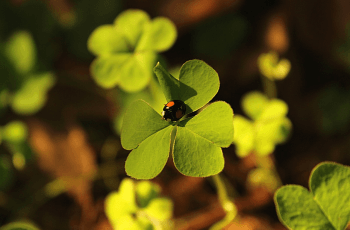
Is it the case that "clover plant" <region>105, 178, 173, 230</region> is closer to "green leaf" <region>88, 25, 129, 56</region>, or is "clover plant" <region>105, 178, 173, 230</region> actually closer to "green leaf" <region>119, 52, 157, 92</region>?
"green leaf" <region>119, 52, 157, 92</region>

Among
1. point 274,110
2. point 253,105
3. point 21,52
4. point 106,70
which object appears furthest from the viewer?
point 21,52

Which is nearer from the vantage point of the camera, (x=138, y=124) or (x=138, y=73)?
(x=138, y=124)

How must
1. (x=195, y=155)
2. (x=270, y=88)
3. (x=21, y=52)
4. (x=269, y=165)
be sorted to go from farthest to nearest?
(x=21, y=52) < (x=270, y=88) < (x=269, y=165) < (x=195, y=155)

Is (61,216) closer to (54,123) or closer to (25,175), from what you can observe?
(25,175)

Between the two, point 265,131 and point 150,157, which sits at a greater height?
point 150,157

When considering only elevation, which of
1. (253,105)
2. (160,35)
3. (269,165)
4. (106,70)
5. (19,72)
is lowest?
(269,165)

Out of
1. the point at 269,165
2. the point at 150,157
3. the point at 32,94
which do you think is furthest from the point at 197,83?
the point at 32,94

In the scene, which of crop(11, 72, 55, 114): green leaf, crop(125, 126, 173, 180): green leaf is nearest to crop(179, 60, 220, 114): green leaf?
crop(125, 126, 173, 180): green leaf

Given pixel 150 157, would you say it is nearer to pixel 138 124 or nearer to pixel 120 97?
pixel 138 124
